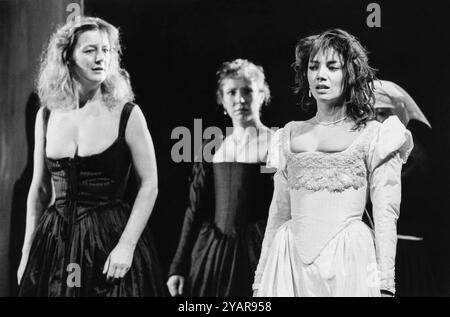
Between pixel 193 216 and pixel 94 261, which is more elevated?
pixel 193 216

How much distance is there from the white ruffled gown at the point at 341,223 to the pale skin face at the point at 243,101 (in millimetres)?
293

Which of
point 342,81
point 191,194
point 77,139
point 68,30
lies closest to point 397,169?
point 342,81

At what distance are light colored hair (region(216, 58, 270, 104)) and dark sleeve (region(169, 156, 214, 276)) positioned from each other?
34 cm

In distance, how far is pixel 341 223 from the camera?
2488 mm

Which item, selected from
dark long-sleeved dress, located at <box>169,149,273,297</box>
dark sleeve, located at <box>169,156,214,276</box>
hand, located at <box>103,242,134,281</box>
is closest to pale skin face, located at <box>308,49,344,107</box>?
dark long-sleeved dress, located at <box>169,149,273,297</box>

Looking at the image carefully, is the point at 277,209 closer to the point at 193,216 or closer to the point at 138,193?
the point at 193,216

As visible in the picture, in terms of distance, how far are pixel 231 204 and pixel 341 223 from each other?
45 centimetres

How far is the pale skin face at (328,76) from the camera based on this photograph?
2.58 meters

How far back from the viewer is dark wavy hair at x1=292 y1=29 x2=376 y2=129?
8.48ft

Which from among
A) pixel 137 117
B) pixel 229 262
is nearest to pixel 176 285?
pixel 229 262

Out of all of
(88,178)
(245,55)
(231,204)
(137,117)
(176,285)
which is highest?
(245,55)

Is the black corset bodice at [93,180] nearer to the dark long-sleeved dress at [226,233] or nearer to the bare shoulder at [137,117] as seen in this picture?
the bare shoulder at [137,117]

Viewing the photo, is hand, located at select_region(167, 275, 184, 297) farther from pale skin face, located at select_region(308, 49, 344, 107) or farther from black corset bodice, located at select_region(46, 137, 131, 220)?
pale skin face, located at select_region(308, 49, 344, 107)
